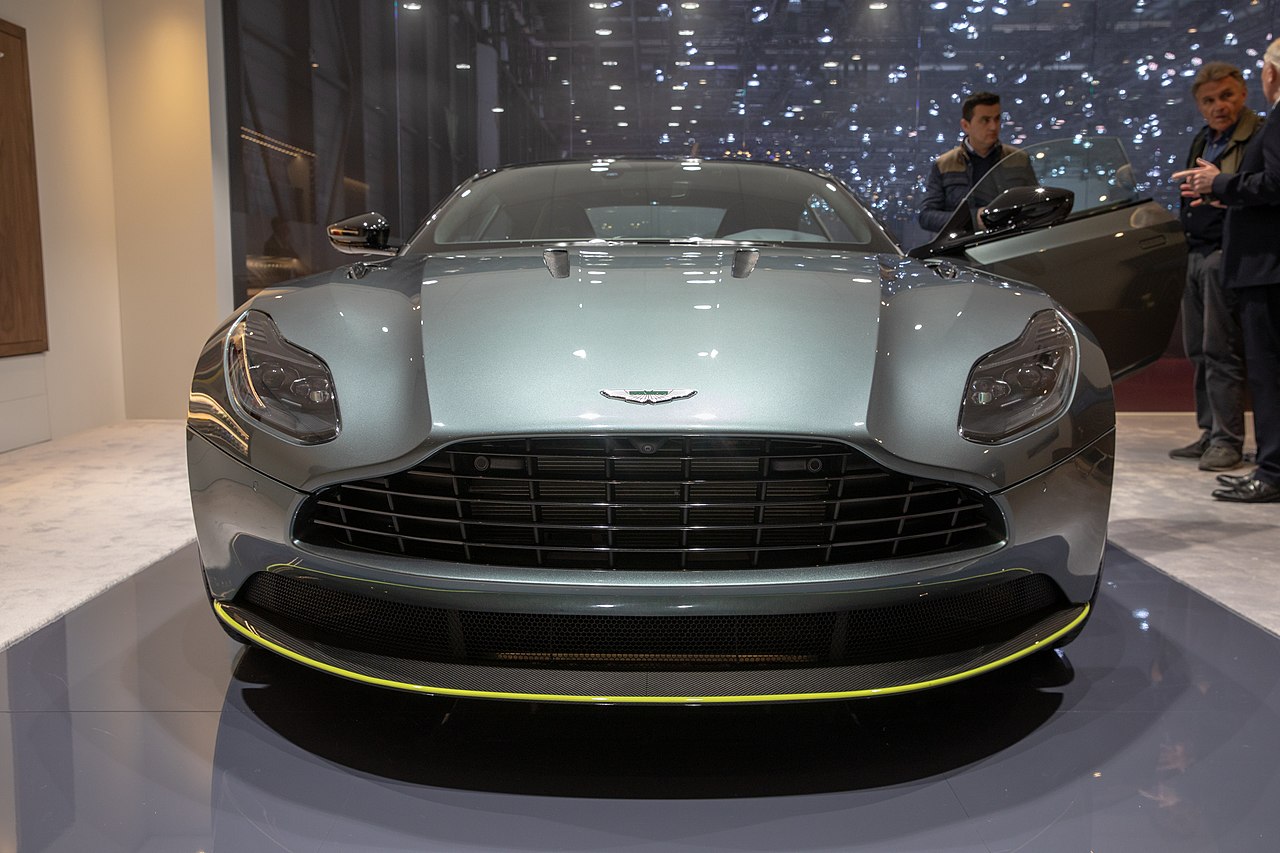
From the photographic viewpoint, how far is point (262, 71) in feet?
18.9

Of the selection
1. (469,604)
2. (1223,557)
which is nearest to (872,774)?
(469,604)

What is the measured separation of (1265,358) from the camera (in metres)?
3.46

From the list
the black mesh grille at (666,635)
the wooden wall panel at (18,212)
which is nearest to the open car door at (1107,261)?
the black mesh grille at (666,635)

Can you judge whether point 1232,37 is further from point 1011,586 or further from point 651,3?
point 1011,586

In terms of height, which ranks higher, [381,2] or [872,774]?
[381,2]

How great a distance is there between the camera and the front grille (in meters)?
1.38

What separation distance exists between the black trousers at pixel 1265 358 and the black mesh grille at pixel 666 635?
255cm

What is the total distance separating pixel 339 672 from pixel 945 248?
5.49 ft

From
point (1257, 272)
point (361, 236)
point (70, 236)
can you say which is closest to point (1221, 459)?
point (1257, 272)

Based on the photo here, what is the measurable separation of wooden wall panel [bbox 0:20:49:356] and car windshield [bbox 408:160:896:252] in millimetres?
2879

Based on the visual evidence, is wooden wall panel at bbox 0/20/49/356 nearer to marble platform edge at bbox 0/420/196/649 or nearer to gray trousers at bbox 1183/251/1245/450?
marble platform edge at bbox 0/420/196/649

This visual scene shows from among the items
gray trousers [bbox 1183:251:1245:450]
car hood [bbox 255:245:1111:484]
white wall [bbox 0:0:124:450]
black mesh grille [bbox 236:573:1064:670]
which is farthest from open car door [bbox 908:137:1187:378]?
white wall [bbox 0:0:124:450]

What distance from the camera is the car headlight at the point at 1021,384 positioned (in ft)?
A: 4.82

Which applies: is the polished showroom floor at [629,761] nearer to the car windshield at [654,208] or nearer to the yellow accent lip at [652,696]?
the yellow accent lip at [652,696]
